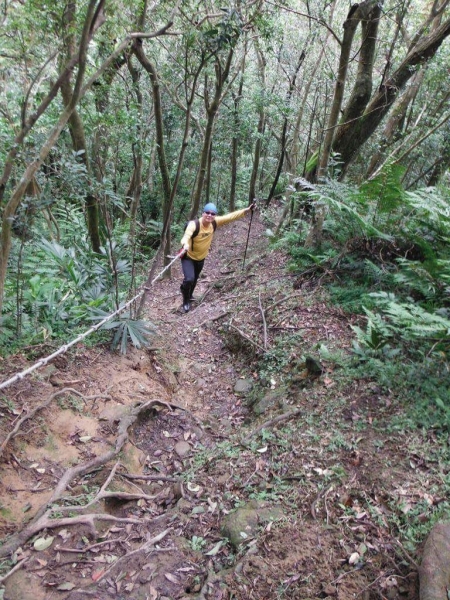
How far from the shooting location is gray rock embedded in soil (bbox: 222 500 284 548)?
2945 mm

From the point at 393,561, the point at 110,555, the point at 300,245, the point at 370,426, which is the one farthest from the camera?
the point at 300,245

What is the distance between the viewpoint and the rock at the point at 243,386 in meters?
5.37

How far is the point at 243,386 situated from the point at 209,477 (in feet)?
6.08

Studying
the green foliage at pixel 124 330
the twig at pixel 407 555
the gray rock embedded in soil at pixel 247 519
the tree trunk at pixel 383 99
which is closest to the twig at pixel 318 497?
the gray rock embedded in soil at pixel 247 519

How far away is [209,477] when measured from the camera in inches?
146

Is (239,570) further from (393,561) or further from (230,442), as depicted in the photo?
(230,442)

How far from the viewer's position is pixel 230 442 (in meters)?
4.16

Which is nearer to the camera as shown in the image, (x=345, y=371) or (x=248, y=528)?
(x=248, y=528)

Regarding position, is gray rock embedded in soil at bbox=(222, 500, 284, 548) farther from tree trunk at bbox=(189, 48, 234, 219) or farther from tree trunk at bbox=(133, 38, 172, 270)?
tree trunk at bbox=(189, 48, 234, 219)

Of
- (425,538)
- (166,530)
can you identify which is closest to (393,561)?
(425,538)

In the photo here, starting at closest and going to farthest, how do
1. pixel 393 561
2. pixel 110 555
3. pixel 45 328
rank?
pixel 393 561, pixel 110 555, pixel 45 328

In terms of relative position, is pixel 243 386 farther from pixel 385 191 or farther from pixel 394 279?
pixel 385 191

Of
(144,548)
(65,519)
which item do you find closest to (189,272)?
(65,519)

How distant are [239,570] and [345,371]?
2.35 metres
